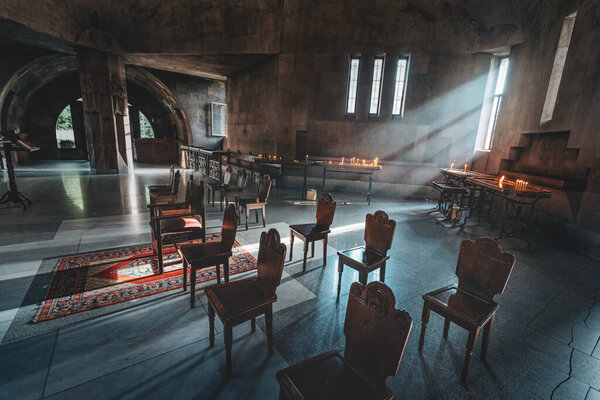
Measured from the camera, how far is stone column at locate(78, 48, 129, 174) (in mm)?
9945

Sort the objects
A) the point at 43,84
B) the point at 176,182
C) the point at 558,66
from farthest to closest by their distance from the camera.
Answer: the point at 43,84 < the point at 558,66 < the point at 176,182

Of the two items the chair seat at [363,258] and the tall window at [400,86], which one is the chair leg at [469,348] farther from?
the tall window at [400,86]

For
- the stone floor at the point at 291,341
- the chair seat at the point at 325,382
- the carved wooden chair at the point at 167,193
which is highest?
the carved wooden chair at the point at 167,193

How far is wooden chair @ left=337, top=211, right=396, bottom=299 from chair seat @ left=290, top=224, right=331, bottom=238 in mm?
636

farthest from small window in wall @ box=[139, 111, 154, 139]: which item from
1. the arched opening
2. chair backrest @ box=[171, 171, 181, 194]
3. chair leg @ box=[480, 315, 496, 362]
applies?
chair leg @ box=[480, 315, 496, 362]

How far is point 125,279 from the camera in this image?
3.25 meters

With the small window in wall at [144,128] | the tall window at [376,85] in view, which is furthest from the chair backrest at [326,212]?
the small window in wall at [144,128]

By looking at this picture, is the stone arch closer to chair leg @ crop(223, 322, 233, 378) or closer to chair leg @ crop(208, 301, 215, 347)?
chair leg @ crop(208, 301, 215, 347)

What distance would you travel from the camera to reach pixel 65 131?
66.0ft

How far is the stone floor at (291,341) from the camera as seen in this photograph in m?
1.93

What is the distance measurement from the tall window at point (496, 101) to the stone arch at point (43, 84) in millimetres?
14108

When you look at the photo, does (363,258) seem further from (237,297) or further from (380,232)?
(237,297)

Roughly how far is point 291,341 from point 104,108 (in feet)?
39.0

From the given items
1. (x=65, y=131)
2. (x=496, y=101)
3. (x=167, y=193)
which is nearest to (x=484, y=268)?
(x=167, y=193)
